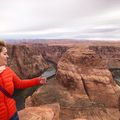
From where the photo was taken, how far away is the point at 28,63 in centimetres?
8500

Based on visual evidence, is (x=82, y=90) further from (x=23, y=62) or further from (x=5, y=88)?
(x=23, y=62)

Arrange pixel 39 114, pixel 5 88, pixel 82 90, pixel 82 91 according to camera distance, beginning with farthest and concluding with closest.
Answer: pixel 82 90, pixel 82 91, pixel 39 114, pixel 5 88

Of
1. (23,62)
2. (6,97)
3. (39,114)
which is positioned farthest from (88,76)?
(23,62)

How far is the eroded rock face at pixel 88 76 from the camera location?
98.5ft

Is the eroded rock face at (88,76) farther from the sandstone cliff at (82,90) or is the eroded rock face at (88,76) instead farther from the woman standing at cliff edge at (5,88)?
the woman standing at cliff edge at (5,88)

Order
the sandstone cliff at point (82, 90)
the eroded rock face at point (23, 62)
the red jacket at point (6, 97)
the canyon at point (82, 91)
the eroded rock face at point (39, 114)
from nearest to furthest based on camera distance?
the red jacket at point (6, 97)
the eroded rock face at point (39, 114)
the canyon at point (82, 91)
the sandstone cliff at point (82, 90)
the eroded rock face at point (23, 62)

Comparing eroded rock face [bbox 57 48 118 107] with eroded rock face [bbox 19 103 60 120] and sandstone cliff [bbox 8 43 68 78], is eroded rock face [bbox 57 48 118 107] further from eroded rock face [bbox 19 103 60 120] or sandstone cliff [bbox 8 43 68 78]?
sandstone cliff [bbox 8 43 68 78]

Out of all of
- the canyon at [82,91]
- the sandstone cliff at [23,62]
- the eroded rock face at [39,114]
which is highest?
the eroded rock face at [39,114]

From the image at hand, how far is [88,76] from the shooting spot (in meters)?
32.0

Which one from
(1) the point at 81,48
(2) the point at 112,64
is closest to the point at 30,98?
(1) the point at 81,48

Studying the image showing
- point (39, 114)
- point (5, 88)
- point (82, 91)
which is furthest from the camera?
point (82, 91)

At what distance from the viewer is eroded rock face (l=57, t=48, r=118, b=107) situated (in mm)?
30016

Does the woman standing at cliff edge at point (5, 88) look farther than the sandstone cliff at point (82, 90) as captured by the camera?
No

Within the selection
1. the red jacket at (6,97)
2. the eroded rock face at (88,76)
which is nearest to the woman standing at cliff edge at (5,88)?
the red jacket at (6,97)
